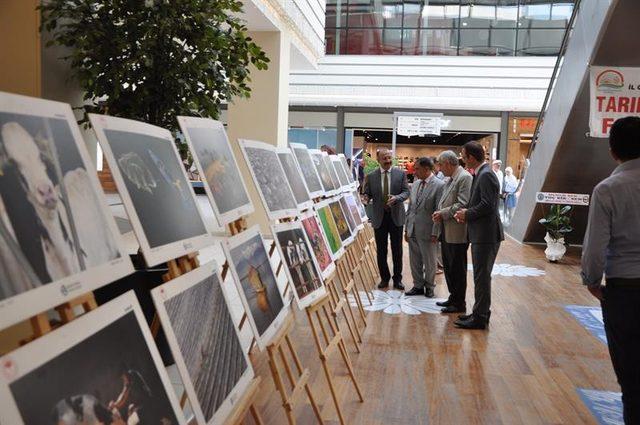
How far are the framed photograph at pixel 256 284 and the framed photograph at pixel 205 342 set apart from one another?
260mm

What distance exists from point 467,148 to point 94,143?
3027 millimetres

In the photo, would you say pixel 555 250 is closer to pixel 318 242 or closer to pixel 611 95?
pixel 611 95

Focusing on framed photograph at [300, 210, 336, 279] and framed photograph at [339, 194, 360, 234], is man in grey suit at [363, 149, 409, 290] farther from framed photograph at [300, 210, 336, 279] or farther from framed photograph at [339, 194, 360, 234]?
framed photograph at [300, 210, 336, 279]

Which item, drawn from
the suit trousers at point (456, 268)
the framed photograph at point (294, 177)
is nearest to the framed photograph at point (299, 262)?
the framed photograph at point (294, 177)

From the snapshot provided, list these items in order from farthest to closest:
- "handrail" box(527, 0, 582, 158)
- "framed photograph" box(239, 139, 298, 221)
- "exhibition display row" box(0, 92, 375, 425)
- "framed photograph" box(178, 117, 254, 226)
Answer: "handrail" box(527, 0, 582, 158)
"framed photograph" box(239, 139, 298, 221)
"framed photograph" box(178, 117, 254, 226)
"exhibition display row" box(0, 92, 375, 425)

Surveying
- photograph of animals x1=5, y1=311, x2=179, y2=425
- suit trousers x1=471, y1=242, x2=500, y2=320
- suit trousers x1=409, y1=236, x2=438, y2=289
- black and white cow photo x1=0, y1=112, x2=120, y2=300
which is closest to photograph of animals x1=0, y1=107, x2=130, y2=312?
black and white cow photo x1=0, y1=112, x2=120, y2=300

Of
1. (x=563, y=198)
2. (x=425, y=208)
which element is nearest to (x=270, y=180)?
(x=425, y=208)

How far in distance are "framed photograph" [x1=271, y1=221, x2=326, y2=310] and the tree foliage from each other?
0.98 meters

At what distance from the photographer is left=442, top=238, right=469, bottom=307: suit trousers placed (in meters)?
5.73

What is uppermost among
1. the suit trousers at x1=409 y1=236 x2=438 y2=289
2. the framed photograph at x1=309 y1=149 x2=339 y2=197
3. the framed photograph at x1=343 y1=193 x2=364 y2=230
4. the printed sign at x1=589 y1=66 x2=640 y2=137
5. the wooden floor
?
the printed sign at x1=589 y1=66 x2=640 y2=137

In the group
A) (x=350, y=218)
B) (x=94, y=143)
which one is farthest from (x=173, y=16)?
(x=350, y=218)

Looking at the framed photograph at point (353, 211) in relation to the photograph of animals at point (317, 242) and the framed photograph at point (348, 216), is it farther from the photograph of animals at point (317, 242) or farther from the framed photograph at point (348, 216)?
the photograph of animals at point (317, 242)

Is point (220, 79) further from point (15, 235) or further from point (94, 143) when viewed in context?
point (15, 235)

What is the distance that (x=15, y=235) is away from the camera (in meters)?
1.30
